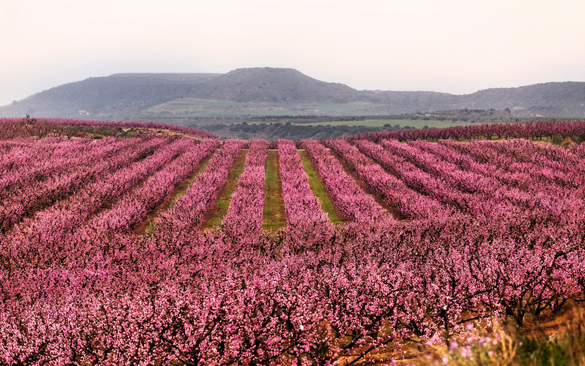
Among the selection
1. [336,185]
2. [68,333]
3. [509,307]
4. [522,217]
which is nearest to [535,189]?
[522,217]

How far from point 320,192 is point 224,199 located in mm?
7842

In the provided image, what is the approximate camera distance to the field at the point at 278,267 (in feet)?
23.7

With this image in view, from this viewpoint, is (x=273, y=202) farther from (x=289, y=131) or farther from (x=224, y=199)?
(x=289, y=131)

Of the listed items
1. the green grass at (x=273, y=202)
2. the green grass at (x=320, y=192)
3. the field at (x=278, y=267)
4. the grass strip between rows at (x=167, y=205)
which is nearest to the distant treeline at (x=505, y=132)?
the field at (x=278, y=267)

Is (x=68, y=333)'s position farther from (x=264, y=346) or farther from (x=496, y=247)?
(x=496, y=247)

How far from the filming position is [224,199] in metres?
26.5

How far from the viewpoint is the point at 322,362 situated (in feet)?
23.4

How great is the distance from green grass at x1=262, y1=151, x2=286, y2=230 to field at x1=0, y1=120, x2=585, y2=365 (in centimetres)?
33

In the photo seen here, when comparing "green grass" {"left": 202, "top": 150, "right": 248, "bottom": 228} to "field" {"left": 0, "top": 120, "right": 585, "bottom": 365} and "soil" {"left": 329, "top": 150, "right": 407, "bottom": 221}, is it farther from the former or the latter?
"soil" {"left": 329, "top": 150, "right": 407, "bottom": 221}

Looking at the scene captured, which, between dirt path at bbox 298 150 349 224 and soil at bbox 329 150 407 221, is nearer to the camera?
soil at bbox 329 150 407 221

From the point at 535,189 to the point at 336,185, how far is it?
1326 centimetres

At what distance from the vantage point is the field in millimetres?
7230

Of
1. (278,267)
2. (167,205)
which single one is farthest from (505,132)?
(278,267)

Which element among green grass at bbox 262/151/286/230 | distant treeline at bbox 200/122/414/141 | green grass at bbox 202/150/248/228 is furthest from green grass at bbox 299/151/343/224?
distant treeline at bbox 200/122/414/141
